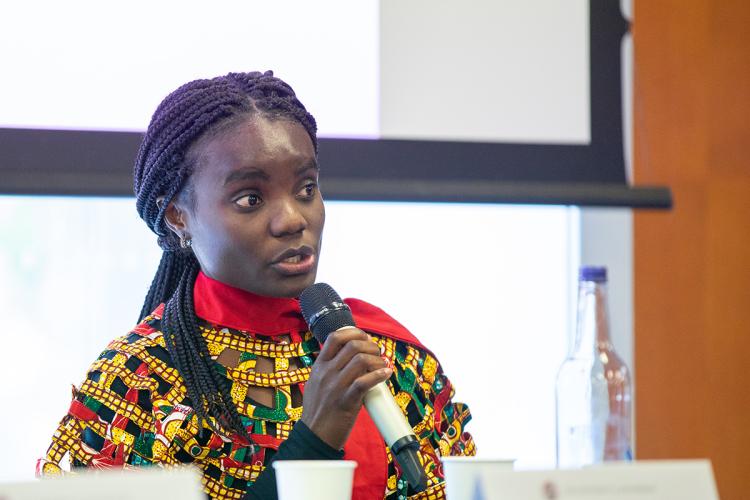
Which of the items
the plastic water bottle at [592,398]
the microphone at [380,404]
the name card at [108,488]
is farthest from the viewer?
the plastic water bottle at [592,398]

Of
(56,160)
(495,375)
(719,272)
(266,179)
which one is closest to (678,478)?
(266,179)

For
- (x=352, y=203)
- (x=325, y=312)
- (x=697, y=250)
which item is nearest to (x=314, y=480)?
(x=325, y=312)

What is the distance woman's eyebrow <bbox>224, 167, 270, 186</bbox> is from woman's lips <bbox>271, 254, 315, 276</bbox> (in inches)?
4.5

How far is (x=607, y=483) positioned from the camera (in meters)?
0.92

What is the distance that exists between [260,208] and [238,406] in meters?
0.27

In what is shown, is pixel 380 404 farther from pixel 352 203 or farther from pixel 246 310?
pixel 352 203

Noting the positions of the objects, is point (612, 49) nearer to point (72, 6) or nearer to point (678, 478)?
point (72, 6)

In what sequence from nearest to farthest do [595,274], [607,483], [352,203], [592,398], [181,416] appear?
[607,483]
[181,416]
[595,274]
[592,398]
[352,203]

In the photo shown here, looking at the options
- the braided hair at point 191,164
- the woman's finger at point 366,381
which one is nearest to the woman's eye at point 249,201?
the braided hair at point 191,164

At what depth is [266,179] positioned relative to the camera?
4.80 feet

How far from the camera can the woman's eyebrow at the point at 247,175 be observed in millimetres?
1454

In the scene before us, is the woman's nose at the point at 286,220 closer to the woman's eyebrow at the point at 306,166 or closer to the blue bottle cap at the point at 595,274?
the woman's eyebrow at the point at 306,166

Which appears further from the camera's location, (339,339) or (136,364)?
(136,364)

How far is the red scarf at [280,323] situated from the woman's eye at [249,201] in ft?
0.43
